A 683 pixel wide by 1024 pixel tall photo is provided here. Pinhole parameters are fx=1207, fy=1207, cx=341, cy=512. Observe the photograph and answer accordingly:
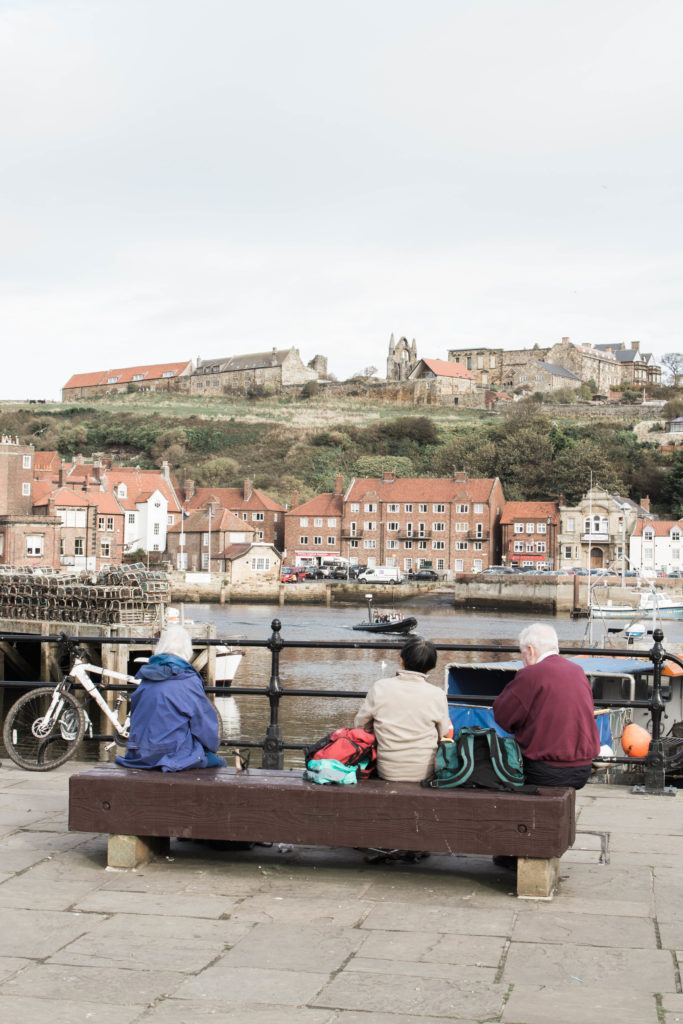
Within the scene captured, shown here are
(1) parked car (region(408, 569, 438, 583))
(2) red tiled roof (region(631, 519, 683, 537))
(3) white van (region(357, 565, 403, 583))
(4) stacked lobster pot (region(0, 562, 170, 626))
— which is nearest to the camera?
(4) stacked lobster pot (region(0, 562, 170, 626))

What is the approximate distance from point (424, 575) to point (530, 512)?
34.7 ft

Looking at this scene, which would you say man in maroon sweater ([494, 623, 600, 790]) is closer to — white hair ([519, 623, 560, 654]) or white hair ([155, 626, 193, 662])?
white hair ([519, 623, 560, 654])

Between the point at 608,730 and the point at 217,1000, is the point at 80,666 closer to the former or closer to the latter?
the point at 217,1000

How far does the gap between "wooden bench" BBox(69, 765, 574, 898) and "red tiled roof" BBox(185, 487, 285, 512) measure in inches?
3438

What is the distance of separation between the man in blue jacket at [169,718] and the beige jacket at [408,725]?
1010 mm

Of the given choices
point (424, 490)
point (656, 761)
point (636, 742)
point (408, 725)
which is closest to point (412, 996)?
point (408, 725)

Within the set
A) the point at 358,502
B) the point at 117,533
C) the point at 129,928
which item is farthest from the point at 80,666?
the point at 358,502

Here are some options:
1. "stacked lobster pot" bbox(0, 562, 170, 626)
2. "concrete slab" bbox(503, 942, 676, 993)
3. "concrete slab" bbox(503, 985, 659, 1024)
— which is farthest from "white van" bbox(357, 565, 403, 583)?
"concrete slab" bbox(503, 985, 659, 1024)

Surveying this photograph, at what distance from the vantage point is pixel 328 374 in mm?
171750

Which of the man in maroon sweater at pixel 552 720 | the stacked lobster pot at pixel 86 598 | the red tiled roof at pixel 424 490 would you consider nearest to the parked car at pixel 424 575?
the red tiled roof at pixel 424 490

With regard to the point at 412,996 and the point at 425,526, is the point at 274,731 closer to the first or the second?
the point at 412,996

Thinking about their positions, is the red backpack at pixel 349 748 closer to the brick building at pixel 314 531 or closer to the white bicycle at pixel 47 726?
the white bicycle at pixel 47 726

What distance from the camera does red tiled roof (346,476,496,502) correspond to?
94.3m

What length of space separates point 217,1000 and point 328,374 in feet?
552
